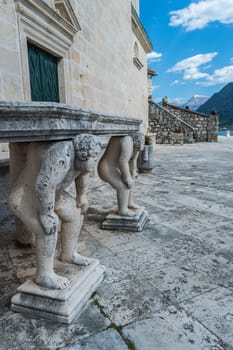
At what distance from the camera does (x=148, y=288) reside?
56.2 inches

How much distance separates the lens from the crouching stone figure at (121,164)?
2189 millimetres

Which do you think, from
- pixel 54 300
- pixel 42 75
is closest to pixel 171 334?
pixel 54 300

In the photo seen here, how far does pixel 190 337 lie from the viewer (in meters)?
1.07

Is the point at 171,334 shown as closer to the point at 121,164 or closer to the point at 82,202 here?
the point at 82,202

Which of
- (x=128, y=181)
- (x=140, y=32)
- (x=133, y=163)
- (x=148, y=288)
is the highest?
(x=140, y=32)

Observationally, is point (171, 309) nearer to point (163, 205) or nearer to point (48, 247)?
point (48, 247)

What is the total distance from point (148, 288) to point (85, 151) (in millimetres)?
920

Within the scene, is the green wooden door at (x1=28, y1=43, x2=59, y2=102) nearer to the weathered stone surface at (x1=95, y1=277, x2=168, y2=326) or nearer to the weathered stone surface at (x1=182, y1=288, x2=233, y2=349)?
the weathered stone surface at (x1=95, y1=277, x2=168, y2=326)

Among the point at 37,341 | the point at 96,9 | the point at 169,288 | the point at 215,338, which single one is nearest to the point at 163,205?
the point at 169,288

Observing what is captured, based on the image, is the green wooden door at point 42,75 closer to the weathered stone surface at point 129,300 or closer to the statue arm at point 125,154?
the statue arm at point 125,154

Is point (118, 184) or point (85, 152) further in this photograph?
point (118, 184)

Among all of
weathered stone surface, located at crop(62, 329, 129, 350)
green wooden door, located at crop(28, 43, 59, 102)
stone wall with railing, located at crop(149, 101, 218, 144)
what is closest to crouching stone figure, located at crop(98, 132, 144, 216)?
weathered stone surface, located at crop(62, 329, 129, 350)

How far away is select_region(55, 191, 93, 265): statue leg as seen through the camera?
4.64ft

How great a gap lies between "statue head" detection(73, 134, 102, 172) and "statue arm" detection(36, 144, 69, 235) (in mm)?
87
